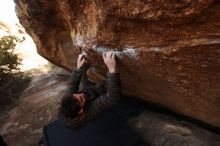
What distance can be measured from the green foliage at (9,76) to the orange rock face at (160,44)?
4.40 metres

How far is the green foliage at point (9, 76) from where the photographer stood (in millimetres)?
8867

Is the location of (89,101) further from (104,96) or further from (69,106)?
(69,106)

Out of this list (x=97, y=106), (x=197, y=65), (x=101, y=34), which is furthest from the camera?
(x=97, y=106)

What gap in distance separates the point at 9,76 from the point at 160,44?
8209 millimetres

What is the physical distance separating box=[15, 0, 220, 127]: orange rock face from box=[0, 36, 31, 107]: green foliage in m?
4.40

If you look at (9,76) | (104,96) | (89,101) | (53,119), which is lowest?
(53,119)

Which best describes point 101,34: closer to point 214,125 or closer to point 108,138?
point 108,138

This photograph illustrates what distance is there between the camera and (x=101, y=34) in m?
3.79

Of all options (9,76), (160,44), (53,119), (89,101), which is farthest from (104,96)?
(9,76)

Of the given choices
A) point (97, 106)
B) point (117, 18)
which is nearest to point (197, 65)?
point (117, 18)

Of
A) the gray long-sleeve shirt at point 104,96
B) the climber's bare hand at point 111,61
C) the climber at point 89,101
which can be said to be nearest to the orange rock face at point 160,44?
the climber's bare hand at point 111,61

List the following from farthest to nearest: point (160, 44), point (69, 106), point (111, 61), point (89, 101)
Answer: point (89, 101) < point (111, 61) < point (69, 106) < point (160, 44)

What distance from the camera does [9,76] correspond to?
10.1 meters

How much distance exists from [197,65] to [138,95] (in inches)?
84.4
